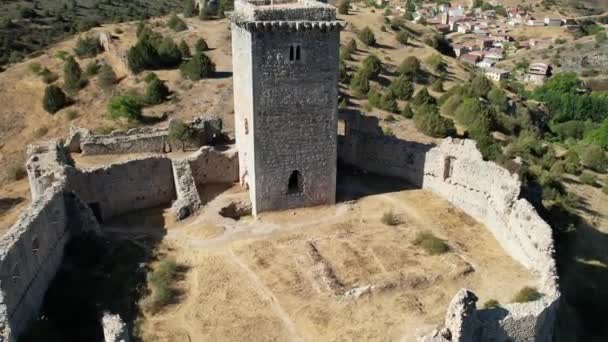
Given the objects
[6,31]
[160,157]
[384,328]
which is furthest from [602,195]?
[6,31]

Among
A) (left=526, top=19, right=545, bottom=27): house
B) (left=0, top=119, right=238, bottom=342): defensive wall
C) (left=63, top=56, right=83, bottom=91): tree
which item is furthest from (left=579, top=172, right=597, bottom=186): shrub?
(left=526, top=19, right=545, bottom=27): house

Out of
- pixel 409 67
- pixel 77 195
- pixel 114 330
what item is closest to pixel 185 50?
pixel 409 67

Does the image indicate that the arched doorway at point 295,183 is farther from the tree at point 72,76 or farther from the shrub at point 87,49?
the shrub at point 87,49

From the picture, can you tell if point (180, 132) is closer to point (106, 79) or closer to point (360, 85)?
point (106, 79)

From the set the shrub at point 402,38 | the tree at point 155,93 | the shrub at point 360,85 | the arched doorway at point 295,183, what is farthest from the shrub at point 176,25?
the arched doorway at point 295,183

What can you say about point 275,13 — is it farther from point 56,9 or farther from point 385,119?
point 56,9

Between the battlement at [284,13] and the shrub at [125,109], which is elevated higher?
the battlement at [284,13]

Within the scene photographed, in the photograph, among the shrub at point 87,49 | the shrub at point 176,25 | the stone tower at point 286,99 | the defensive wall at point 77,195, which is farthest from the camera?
the shrub at point 176,25

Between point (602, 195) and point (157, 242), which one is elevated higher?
point (157, 242)
